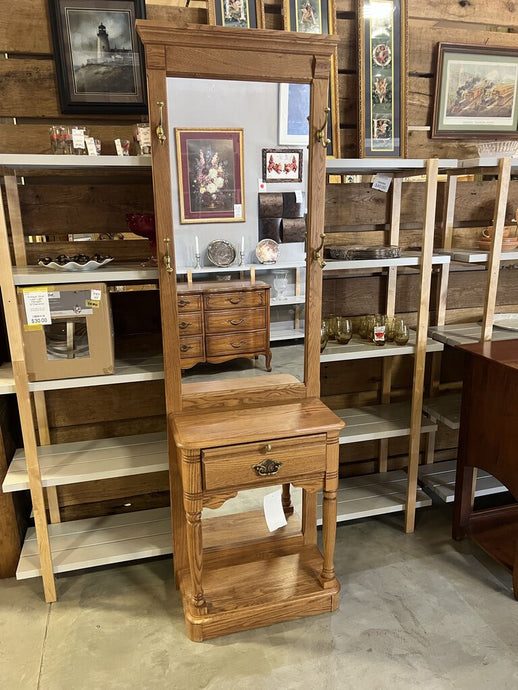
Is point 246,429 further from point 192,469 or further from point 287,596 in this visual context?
point 287,596

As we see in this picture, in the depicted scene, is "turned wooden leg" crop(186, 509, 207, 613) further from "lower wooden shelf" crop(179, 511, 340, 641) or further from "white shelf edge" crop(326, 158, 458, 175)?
"white shelf edge" crop(326, 158, 458, 175)

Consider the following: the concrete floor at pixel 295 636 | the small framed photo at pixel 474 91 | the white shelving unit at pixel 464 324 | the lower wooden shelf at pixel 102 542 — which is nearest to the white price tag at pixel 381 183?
the white shelving unit at pixel 464 324

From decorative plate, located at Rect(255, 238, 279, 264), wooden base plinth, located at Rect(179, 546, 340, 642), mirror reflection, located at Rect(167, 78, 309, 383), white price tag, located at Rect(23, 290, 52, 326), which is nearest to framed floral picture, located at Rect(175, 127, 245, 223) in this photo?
mirror reflection, located at Rect(167, 78, 309, 383)

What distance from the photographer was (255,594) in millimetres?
1988

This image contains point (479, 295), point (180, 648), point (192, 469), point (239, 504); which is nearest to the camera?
point (192, 469)

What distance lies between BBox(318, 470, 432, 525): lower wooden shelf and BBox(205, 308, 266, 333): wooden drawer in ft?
3.41

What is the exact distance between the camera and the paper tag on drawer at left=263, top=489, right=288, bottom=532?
7.44 feet

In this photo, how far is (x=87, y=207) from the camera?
2135mm

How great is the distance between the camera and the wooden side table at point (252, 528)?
176cm

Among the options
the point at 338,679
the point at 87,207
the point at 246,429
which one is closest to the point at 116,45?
the point at 87,207

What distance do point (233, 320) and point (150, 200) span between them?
2.26 feet

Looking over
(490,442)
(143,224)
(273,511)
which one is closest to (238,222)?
(143,224)

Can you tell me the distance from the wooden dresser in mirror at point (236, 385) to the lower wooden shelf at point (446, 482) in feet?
2.51

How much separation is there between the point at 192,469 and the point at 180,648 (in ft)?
2.30
